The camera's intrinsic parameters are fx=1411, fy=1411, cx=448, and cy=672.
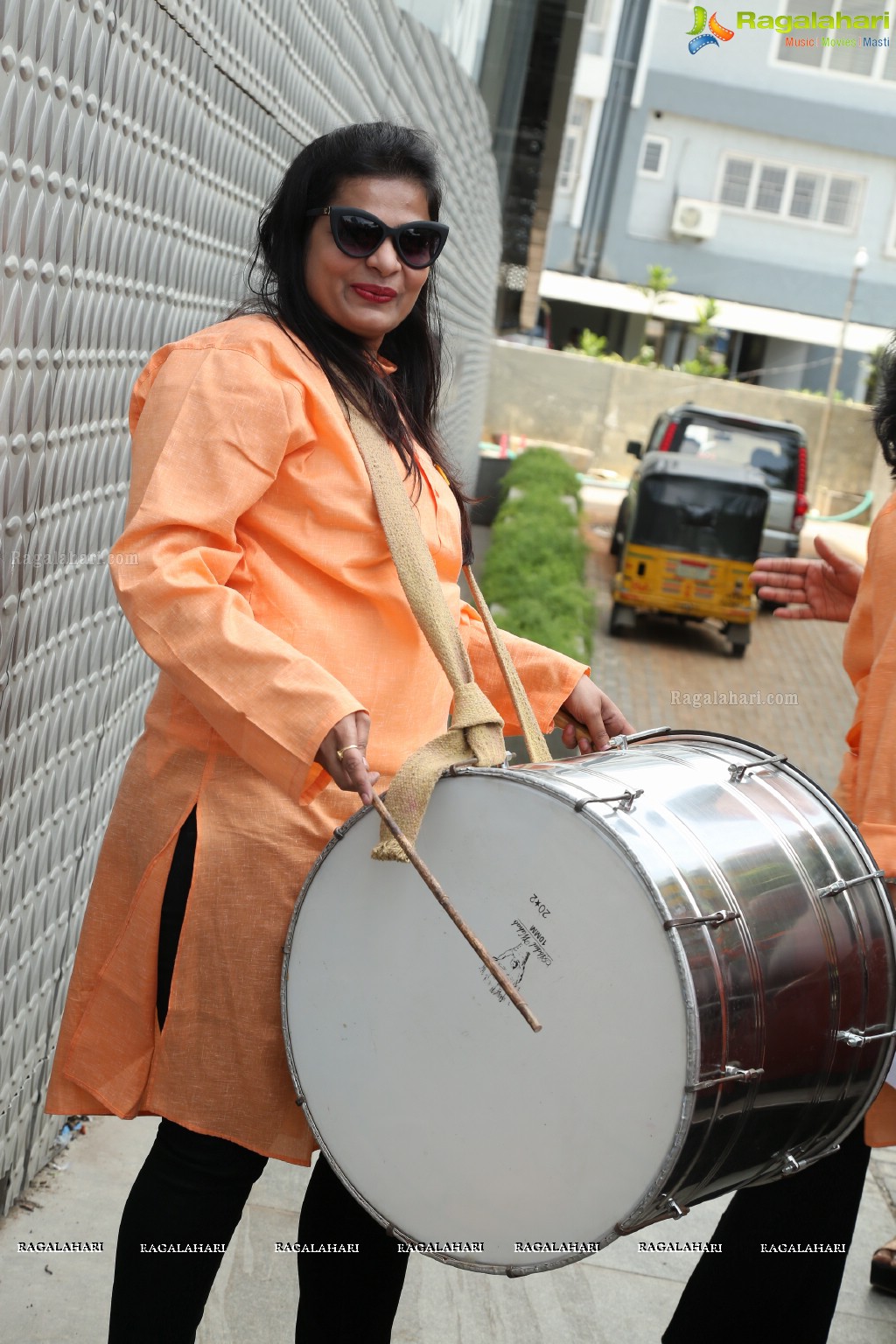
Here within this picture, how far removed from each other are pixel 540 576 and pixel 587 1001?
7.19 m

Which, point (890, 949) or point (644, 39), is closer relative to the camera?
point (890, 949)

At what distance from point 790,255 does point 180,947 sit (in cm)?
3419

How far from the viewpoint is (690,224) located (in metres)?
32.4

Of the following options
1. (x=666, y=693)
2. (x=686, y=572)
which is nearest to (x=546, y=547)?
(x=666, y=693)

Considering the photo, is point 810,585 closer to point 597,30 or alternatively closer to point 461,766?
point 461,766

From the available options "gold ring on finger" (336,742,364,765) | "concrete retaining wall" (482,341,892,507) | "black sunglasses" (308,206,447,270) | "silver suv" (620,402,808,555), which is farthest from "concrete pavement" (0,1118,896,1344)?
"concrete retaining wall" (482,341,892,507)

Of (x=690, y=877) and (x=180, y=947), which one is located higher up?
(x=690, y=877)

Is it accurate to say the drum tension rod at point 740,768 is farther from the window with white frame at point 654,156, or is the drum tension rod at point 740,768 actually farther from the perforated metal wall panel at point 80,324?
the window with white frame at point 654,156

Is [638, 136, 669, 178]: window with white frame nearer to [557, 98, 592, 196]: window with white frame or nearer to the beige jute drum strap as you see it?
[557, 98, 592, 196]: window with white frame

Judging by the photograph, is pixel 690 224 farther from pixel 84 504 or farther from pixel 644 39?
pixel 84 504

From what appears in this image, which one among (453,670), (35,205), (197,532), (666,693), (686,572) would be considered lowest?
(666,693)

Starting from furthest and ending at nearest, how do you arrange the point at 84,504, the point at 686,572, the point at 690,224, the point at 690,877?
the point at 690,224, the point at 686,572, the point at 84,504, the point at 690,877

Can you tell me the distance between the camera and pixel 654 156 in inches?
1286

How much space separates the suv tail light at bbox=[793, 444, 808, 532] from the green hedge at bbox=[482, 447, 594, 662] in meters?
3.07
